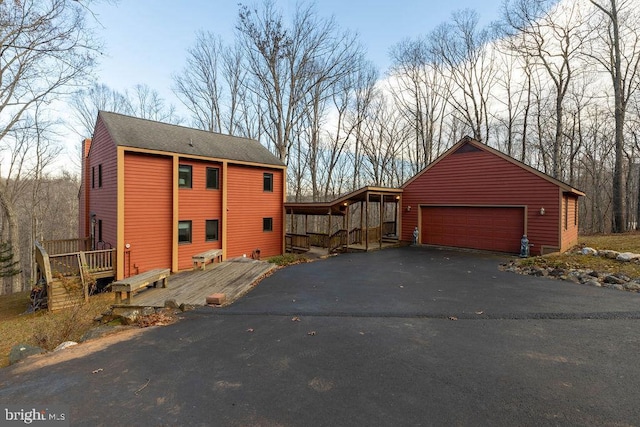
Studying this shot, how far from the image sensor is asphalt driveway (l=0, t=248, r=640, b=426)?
9.27ft

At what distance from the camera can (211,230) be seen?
47.3 ft

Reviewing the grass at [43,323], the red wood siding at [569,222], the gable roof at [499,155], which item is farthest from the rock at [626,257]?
the grass at [43,323]

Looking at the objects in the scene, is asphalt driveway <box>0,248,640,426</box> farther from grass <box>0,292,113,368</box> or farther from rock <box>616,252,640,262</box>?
rock <box>616,252,640,262</box>

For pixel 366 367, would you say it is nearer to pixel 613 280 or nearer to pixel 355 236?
Result: pixel 613 280

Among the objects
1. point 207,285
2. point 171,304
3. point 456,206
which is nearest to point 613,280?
point 456,206

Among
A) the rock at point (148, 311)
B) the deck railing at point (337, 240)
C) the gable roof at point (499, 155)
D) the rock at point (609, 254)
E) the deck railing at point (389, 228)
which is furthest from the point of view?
the deck railing at point (389, 228)

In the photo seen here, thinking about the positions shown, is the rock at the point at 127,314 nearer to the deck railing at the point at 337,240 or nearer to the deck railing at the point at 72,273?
the deck railing at the point at 72,273

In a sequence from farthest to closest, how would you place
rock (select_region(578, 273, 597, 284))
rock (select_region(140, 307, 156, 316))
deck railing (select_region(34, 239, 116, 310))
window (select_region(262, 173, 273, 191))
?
window (select_region(262, 173, 273, 191)) < deck railing (select_region(34, 239, 116, 310)) < rock (select_region(578, 273, 597, 284)) < rock (select_region(140, 307, 156, 316))

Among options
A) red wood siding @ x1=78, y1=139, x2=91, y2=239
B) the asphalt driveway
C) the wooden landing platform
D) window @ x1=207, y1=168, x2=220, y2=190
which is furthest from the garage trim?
red wood siding @ x1=78, y1=139, x2=91, y2=239

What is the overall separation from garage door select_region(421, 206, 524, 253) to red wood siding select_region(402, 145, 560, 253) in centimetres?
31

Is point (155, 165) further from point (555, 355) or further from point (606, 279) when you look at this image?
point (606, 279)

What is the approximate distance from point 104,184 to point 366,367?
14.3m

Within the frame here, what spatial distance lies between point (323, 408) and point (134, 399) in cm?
199

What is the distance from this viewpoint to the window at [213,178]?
14.4 meters
